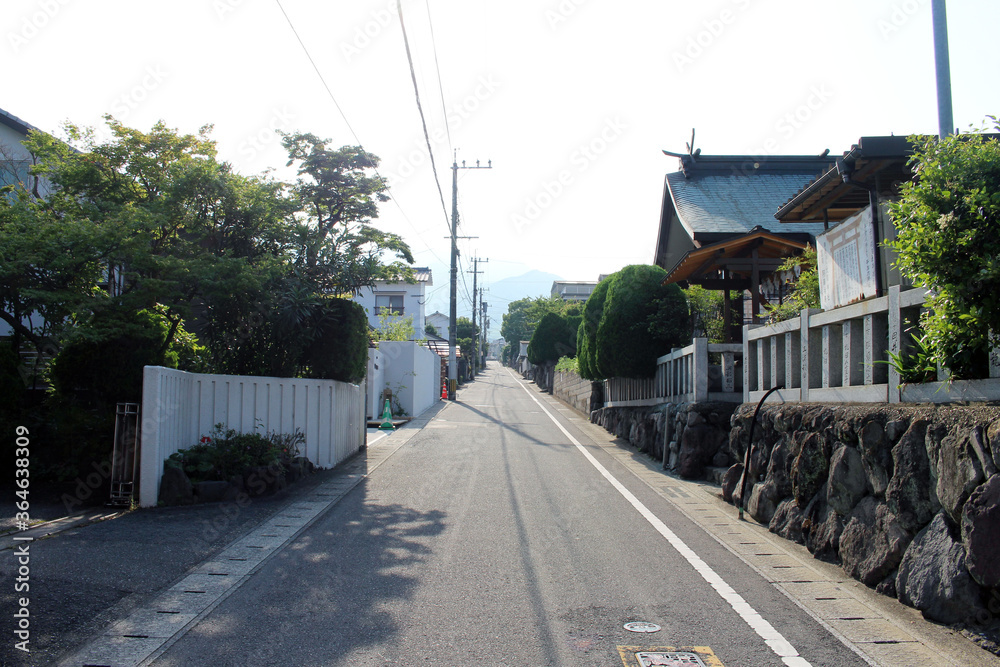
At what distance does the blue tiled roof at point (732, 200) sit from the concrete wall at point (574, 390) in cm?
781

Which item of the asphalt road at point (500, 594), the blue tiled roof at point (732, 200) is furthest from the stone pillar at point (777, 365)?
the blue tiled roof at point (732, 200)

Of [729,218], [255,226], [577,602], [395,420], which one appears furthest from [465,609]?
[729,218]

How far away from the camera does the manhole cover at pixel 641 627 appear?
4695mm

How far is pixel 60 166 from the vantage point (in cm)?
1038

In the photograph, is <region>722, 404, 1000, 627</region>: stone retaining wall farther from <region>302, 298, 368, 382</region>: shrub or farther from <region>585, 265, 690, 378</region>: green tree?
<region>585, 265, 690, 378</region>: green tree

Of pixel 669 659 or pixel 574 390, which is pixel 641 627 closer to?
pixel 669 659

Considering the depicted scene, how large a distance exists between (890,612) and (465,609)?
317 centimetres

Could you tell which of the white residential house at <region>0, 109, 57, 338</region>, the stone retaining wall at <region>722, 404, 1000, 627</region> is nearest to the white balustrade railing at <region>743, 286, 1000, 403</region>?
the stone retaining wall at <region>722, 404, 1000, 627</region>

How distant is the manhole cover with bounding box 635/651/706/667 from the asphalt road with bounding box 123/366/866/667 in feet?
0.23

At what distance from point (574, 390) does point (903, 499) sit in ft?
93.6

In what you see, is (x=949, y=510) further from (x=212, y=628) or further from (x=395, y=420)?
(x=395, y=420)

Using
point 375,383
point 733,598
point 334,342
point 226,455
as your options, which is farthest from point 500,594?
point 375,383

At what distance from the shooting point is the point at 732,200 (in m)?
25.9

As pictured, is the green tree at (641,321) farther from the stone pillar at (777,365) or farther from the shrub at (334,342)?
the shrub at (334,342)
